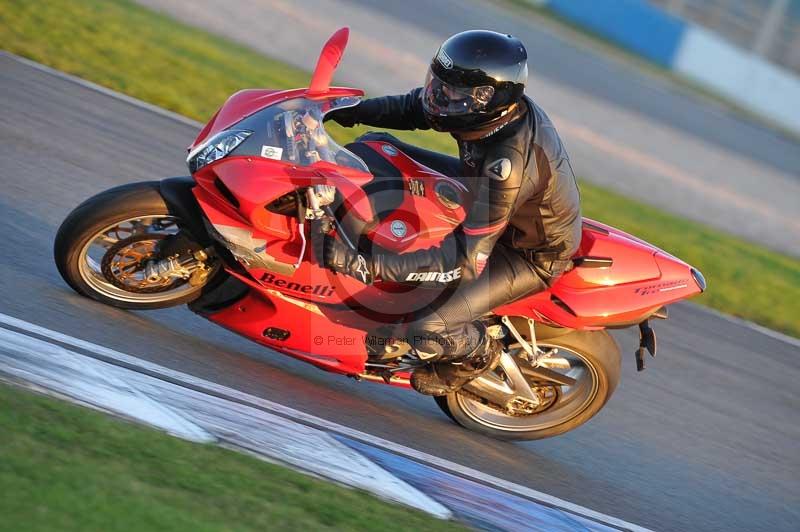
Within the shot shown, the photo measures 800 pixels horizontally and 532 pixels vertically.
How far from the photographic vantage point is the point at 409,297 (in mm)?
5086

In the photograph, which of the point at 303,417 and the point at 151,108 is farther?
the point at 151,108

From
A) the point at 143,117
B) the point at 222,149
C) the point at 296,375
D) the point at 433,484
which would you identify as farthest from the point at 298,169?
the point at 143,117

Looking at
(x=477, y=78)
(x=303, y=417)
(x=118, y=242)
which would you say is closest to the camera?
(x=477, y=78)

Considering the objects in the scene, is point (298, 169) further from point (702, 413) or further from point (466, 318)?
point (702, 413)

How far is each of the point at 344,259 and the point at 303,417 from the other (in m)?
0.79

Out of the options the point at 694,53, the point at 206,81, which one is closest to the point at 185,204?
the point at 206,81

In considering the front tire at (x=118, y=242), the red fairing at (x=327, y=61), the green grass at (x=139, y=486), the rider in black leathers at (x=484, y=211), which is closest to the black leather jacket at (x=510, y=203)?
the rider in black leathers at (x=484, y=211)

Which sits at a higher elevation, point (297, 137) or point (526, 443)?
point (297, 137)

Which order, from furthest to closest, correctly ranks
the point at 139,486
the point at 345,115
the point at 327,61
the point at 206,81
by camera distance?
the point at 206,81 → the point at 345,115 → the point at 327,61 → the point at 139,486

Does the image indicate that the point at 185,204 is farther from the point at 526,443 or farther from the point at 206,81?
the point at 206,81

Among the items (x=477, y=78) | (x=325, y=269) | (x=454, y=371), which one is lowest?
(x=454, y=371)

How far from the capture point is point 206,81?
11.4 metres

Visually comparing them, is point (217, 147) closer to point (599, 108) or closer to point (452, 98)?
point (452, 98)

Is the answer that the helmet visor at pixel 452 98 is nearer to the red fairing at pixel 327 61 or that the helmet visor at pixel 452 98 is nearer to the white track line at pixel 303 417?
the red fairing at pixel 327 61
